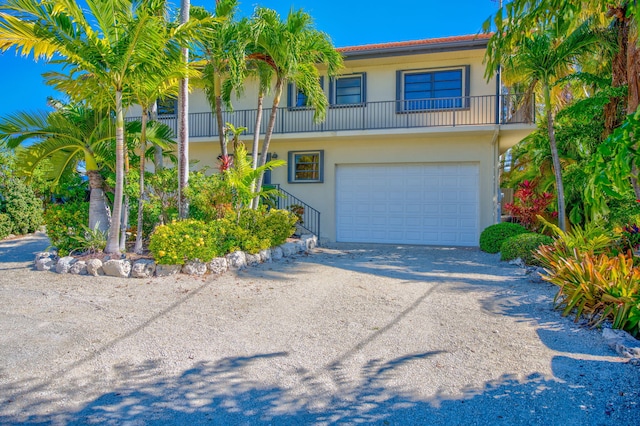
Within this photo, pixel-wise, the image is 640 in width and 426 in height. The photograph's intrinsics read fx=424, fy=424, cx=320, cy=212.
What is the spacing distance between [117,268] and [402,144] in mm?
8867

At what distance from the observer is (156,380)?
365 centimetres

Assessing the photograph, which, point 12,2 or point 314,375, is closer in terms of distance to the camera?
point 314,375

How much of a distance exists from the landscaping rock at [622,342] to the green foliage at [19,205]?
53.6ft

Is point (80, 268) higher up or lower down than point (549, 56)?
lower down

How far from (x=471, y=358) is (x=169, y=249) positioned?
5.38m

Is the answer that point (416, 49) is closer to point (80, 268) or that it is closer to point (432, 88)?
point (432, 88)

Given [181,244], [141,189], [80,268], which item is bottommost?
[80,268]

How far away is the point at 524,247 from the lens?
28.8 ft

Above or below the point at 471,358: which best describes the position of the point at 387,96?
above

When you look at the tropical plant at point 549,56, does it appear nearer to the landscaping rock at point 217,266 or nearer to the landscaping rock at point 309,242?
the landscaping rock at point 309,242

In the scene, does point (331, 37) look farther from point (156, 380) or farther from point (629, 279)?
point (156, 380)

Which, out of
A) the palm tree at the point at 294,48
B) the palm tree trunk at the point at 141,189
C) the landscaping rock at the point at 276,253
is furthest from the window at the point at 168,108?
the landscaping rock at the point at 276,253

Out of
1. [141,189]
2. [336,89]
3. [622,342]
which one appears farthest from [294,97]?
[622,342]

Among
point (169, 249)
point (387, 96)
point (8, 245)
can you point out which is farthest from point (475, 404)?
point (8, 245)
